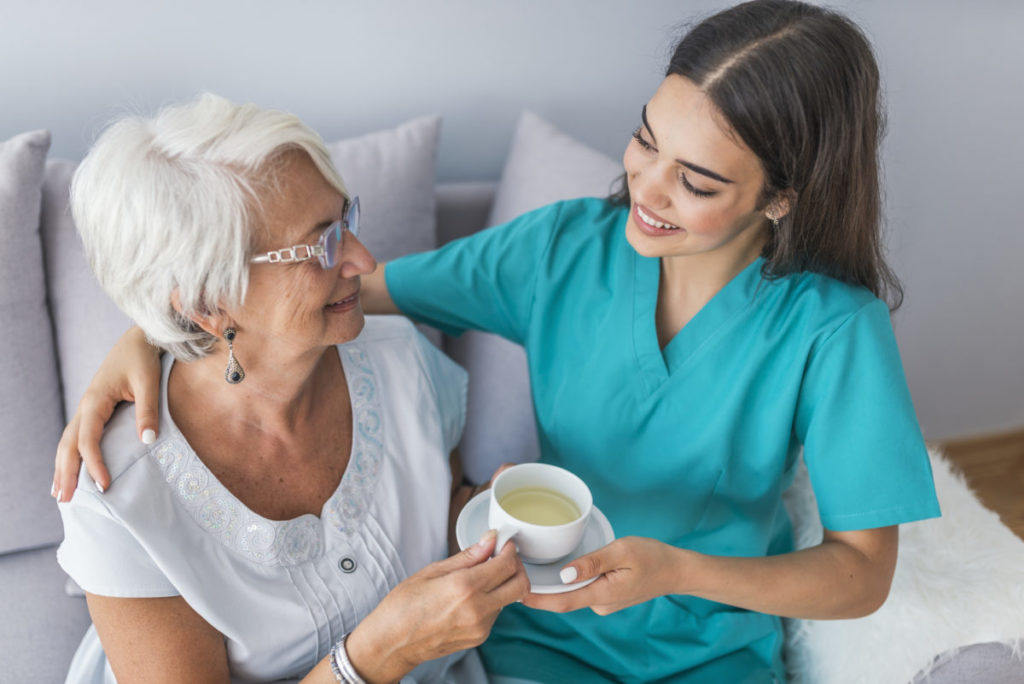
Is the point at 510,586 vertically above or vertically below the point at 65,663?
above

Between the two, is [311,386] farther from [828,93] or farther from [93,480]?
[828,93]

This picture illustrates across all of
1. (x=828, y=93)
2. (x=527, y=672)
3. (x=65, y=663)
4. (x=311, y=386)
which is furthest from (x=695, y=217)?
(x=65, y=663)

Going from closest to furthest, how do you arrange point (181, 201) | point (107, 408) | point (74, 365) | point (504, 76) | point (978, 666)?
point (181, 201) → point (107, 408) → point (978, 666) → point (74, 365) → point (504, 76)

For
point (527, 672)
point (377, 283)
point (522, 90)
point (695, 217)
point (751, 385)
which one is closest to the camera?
point (695, 217)

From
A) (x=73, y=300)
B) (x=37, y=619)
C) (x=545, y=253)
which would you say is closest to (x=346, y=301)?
(x=545, y=253)

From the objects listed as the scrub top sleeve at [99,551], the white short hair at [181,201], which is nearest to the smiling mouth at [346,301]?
the white short hair at [181,201]

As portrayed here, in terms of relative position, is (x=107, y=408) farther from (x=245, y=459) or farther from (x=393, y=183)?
(x=393, y=183)

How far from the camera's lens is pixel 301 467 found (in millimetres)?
1143

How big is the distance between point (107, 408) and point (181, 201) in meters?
0.31

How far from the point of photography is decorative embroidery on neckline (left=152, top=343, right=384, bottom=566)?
1019 mm

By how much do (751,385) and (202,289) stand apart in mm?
772

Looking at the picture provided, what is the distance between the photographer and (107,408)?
102 centimetres

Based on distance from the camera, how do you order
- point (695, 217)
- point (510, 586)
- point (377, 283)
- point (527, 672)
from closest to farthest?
point (510, 586)
point (695, 217)
point (527, 672)
point (377, 283)

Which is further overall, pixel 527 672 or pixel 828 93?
pixel 527 672
